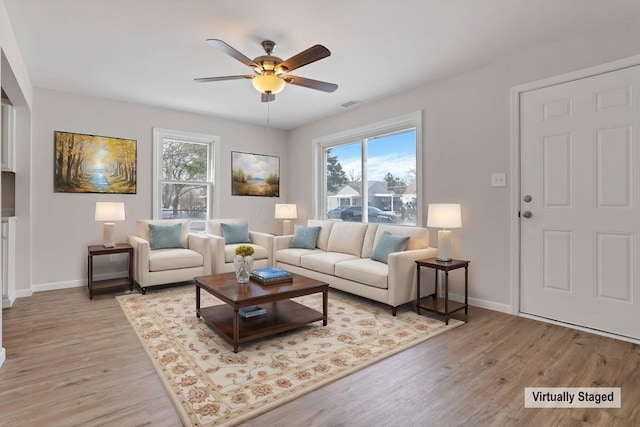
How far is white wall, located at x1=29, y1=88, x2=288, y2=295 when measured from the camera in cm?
408

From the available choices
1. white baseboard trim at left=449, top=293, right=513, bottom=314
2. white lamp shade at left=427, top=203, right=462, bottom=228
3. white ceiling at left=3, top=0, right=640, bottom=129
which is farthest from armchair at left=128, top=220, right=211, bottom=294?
white baseboard trim at left=449, top=293, right=513, bottom=314

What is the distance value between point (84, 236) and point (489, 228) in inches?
192

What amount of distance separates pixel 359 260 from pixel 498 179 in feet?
5.51

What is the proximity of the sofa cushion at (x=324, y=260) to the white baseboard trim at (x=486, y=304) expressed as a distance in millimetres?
1226

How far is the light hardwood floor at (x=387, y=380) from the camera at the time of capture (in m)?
1.70

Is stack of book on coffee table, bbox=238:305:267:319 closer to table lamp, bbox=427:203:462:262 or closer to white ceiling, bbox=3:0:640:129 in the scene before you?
table lamp, bbox=427:203:462:262

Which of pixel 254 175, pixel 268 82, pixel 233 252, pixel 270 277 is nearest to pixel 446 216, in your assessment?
pixel 270 277

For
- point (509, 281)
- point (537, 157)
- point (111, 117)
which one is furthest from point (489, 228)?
point (111, 117)

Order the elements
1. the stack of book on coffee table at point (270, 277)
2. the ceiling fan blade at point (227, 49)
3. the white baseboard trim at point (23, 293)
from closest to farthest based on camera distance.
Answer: the ceiling fan blade at point (227, 49) → the stack of book on coffee table at point (270, 277) → the white baseboard trim at point (23, 293)

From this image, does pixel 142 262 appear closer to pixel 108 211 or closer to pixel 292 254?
pixel 108 211

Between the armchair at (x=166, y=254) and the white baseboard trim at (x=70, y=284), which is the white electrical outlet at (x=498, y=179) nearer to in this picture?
the armchair at (x=166, y=254)

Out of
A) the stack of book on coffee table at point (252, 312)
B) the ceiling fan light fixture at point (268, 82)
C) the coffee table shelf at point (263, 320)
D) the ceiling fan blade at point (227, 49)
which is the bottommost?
the coffee table shelf at point (263, 320)

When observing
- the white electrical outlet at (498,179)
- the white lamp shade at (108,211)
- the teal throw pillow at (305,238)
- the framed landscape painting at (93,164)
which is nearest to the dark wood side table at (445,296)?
the white electrical outlet at (498,179)

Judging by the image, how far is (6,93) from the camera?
10.9 ft
